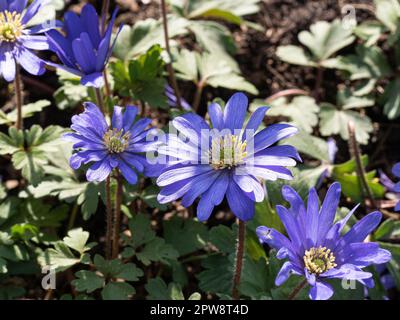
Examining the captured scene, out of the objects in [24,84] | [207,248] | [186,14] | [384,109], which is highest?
[186,14]

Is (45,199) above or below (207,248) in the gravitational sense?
above

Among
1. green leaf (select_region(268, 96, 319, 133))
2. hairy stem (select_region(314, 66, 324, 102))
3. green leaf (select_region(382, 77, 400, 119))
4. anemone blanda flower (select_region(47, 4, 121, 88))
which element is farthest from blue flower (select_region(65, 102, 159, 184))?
green leaf (select_region(382, 77, 400, 119))

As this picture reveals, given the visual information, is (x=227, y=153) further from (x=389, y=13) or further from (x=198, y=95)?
(x=389, y=13)

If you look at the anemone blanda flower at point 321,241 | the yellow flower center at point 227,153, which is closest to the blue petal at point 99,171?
the yellow flower center at point 227,153

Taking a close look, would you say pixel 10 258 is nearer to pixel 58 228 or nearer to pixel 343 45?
pixel 58 228

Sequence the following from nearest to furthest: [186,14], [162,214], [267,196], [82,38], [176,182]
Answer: [176,182] < [82,38] < [267,196] < [162,214] < [186,14]

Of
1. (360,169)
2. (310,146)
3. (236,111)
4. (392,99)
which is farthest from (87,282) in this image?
(392,99)

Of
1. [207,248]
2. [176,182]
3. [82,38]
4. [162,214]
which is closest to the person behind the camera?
[176,182]

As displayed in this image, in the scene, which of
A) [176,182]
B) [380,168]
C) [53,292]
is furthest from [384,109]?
[53,292]
